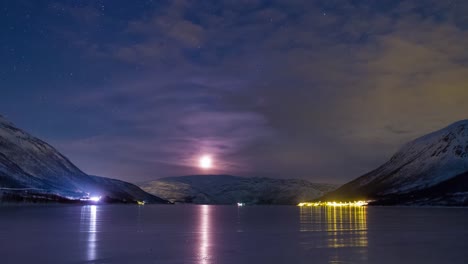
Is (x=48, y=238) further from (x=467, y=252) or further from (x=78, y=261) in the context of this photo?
(x=467, y=252)

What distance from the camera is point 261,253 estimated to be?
35.8m

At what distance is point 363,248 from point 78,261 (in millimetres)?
22150

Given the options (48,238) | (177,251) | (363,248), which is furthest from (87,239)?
(363,248)

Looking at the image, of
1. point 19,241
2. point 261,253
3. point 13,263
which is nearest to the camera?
point 13,263

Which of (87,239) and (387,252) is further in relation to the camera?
(87,239)

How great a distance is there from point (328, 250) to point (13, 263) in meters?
22.4

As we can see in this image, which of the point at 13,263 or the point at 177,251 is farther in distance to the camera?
the point at 177,251

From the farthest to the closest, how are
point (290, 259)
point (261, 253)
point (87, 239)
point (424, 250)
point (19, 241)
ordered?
point (87, 239), point (19, 241), point (424, 250), point (261, 253), point (290, 259)

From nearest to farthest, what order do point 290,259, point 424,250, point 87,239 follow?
point 290,259
point 424,250
point 87,239

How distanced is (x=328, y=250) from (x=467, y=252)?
1068 cm

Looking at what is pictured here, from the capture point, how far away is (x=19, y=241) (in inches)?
1663

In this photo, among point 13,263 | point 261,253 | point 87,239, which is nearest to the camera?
point 13,263

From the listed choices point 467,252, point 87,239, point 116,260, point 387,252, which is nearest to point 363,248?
point 387,252

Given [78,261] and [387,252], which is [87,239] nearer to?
[78,261]
